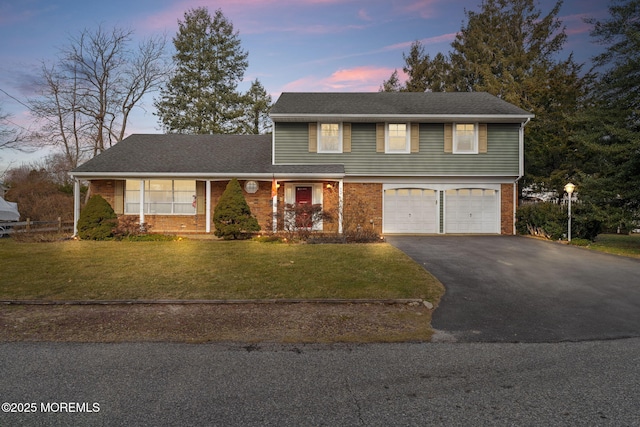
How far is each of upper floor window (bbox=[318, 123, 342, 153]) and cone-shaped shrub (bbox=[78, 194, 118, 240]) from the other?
9.52m

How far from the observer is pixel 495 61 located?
32.9 metres

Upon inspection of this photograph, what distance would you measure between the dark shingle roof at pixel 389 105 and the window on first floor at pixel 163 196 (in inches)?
225

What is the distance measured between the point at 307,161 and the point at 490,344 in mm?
13763

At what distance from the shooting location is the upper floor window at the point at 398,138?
17.2 m

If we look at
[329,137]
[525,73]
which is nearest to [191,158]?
[329,137]

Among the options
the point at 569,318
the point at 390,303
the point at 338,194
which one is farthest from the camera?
the point at 338,194

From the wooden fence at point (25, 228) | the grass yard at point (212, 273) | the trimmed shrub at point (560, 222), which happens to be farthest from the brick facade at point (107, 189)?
the trimmed shrub at point (560, 222)

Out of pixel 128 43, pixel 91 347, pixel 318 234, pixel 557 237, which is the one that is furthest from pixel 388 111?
pixel 128 43

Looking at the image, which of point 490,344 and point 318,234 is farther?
point 318,234

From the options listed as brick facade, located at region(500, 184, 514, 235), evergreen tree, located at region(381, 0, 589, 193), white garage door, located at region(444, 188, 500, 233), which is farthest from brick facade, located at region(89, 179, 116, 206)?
evergreen tree, located at region(381, 0, 589, 193)

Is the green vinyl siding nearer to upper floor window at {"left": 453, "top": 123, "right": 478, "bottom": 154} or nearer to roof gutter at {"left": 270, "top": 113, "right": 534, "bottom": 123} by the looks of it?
upper floor window at {"left": 453, "top": 123, "right": 478, "bottom": 154}

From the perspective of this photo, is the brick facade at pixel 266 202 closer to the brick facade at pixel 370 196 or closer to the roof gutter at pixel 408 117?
the brick facade at pixel 370 196

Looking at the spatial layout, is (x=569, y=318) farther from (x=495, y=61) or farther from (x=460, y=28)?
(x=460, y=28)

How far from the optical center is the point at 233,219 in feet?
47.4
